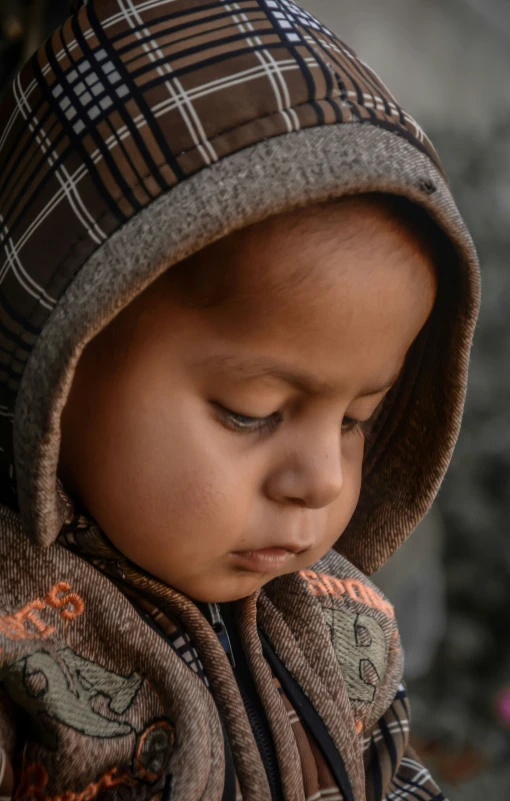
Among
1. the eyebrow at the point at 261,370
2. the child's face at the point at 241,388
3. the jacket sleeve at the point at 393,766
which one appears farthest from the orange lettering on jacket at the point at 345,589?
the eyebrow at the point at 261,370

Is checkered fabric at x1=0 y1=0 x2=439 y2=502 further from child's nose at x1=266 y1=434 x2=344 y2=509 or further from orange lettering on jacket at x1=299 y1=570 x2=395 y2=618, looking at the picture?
orange lettering on jacket at x1=299 y1=570 x2=395 y2=618

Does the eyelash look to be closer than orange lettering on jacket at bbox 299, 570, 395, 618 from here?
Yes

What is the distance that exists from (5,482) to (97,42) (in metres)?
0.47

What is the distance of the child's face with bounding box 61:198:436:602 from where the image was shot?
0.82 m

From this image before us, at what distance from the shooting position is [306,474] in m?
0.86

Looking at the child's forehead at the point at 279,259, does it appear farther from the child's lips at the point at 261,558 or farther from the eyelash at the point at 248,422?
the child's lips at the point at 261,558

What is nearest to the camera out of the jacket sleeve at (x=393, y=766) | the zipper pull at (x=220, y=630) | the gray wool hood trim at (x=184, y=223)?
the gray wool hood trim at (x=184, y=223)

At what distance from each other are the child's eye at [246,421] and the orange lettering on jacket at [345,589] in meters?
0.34

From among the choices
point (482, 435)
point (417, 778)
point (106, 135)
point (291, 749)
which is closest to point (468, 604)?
point (482, 435)

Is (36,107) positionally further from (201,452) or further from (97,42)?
(201,452)

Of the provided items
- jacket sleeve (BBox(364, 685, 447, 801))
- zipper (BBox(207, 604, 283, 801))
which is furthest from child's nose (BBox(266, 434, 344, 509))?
jacket sleeve (BBox(364, 685, 447, 801))

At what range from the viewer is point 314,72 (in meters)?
0.84

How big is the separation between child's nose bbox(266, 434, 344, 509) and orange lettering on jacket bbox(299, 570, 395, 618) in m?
0.29

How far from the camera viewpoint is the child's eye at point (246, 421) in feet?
2.78
